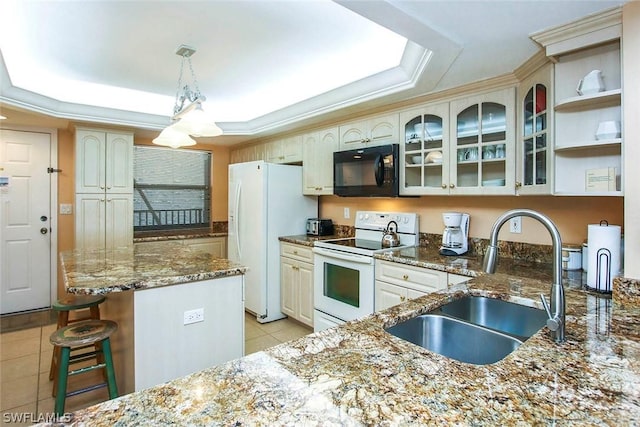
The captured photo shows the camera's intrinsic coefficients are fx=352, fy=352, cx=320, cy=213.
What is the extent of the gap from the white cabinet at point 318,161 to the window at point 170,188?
196cm

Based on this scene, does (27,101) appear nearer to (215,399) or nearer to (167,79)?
(167,79)

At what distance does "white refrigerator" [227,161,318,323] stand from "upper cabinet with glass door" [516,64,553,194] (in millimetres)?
2330

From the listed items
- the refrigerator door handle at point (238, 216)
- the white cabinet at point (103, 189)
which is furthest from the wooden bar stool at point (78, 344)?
the white cabinet at point (103, 189)

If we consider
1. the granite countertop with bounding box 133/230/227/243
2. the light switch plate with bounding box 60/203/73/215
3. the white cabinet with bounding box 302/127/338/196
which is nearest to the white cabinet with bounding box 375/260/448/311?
the white cabinet with bounding box 302/127/338/196

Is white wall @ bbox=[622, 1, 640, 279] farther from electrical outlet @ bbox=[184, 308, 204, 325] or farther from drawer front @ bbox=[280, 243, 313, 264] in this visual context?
drawer front @ bbox=[280, 243, 313, 264]

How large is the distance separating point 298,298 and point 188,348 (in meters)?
1.73

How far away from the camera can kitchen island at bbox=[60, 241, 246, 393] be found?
6.13 feet

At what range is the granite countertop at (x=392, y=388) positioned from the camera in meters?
0.69

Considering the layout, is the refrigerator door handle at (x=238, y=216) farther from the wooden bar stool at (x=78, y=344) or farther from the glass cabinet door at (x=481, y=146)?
the glass cabinet door at (x=481, y=146)

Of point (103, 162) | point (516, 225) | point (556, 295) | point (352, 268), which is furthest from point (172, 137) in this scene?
point (516, 225)

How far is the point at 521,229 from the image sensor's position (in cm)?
259

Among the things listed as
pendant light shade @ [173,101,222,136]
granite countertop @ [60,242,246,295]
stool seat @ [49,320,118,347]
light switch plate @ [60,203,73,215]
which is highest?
pendant light shade @ [173,101,222,136]

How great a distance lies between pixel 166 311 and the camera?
1.95m

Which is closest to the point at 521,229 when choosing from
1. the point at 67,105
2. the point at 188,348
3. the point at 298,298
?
the point at 298,298
